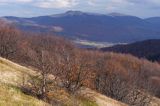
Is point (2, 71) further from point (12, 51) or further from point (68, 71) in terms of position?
point (12, 51)

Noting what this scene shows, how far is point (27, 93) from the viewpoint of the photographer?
3691cm

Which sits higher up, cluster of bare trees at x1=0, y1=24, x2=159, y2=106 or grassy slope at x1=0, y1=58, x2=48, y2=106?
grassy slope at x1=0, y1=58, x2=48, y2=106

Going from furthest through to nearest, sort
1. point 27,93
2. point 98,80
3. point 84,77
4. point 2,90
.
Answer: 1. point 98,80
2. point 84,77
3. point 27,93
4. point 2,90

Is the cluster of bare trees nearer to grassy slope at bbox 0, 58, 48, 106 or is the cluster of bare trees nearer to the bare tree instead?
the bare tree

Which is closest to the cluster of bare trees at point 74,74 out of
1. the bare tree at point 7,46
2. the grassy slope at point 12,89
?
the bare tree at point 7,46

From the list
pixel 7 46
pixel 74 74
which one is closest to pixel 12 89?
pixel 74 74

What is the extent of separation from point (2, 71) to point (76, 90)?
10.2m

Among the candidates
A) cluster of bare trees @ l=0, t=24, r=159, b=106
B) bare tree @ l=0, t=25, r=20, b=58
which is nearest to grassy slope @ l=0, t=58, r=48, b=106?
cluster of bare trees @ l=0, t=24, r=159, b=106

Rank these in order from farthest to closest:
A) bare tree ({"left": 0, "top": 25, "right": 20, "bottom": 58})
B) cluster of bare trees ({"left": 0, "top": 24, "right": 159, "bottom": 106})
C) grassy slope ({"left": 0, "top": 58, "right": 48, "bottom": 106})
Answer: bare tree ({"left": 0, "top": 25, "right": 20, "bottom": 58}) < cluster of bare trees ({"left": 0, "top": 24, "right": 159, "bottom": 106}) < grassy slope ({"left": 0, "top": 58, "right": 48, "bottom": 106})

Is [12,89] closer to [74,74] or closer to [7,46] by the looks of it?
[74,74]

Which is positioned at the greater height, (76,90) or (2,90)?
(2,90)

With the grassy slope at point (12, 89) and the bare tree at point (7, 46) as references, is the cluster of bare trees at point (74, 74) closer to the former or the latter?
the bare tree at point (7, 46)

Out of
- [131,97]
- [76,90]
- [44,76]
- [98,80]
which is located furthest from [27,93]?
[98,80]

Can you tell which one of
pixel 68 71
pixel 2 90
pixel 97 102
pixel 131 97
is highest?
pixel 2 90
